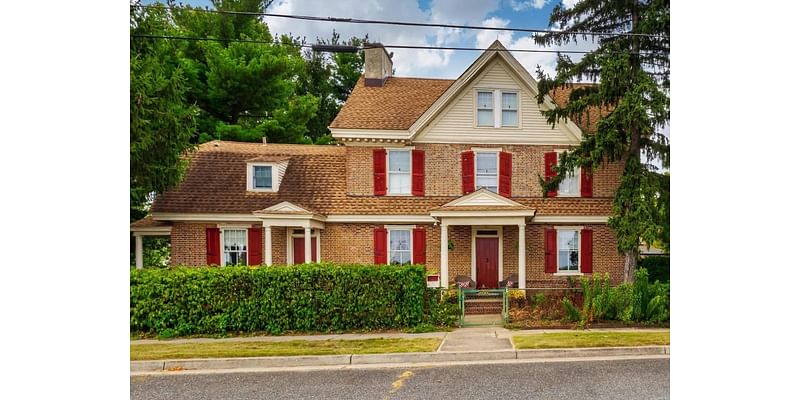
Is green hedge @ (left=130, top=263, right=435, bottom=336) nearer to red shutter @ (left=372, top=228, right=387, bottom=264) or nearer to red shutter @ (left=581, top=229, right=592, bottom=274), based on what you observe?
red shutter @ (left=372, top=228, right=387, bottom=264)

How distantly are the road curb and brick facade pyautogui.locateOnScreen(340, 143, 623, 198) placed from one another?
22.9ft

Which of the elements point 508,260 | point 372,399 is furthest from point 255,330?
point 508,260

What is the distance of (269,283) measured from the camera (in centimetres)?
858

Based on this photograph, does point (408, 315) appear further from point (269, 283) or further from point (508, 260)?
point (508, 260)

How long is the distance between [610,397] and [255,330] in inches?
267

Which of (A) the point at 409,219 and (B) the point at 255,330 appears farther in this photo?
(A) the point at 409,219

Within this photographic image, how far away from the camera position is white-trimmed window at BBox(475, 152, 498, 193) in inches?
517

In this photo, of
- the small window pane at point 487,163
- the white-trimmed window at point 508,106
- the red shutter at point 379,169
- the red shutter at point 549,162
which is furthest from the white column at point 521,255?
the red shutter at point 379,169

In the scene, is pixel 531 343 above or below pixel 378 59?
below

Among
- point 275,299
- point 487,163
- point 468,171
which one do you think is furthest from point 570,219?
point 275,299

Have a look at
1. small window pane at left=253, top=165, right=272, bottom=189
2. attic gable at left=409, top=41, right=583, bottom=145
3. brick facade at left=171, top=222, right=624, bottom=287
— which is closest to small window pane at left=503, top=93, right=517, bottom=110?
attic gable at left=409, top=41, right=583, bottom=145

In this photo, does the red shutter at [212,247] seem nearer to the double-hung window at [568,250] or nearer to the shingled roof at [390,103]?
the shingled roof at [390,103]

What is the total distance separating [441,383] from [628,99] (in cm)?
795

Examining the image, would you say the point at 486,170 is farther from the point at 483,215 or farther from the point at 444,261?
the point at 444,261
